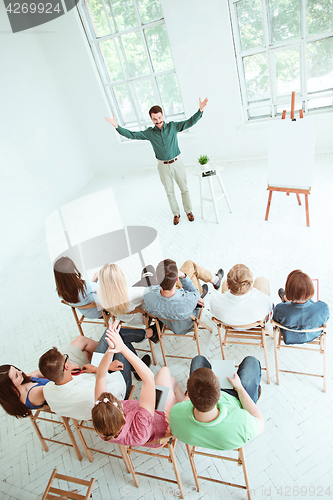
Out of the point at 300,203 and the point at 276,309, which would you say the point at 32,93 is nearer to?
the point at 300,203

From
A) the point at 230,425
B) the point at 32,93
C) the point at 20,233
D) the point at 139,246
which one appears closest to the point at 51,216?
the point at 20,233

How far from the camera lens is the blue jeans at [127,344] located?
229 centimetres

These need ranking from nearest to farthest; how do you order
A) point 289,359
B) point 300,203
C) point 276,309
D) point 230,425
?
point 230,425 → point 276,309 → point 289,359 → point 300,203

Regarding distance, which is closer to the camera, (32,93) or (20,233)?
(20,233)

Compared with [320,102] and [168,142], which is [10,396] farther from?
[320,102]

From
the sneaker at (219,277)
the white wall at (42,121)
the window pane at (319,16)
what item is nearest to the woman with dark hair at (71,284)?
the sneaker at (219,277)

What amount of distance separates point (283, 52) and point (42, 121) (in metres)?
4.54

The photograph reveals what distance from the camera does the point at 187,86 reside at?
18.5 ft

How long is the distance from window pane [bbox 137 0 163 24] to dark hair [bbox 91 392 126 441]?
6.07m

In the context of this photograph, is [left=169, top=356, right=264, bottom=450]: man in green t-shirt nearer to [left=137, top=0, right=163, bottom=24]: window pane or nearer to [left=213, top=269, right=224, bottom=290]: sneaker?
[left=213, top=269, right=224, bottom=290]: sneaker

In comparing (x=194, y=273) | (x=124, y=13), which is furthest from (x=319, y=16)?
(x=194, y=273)

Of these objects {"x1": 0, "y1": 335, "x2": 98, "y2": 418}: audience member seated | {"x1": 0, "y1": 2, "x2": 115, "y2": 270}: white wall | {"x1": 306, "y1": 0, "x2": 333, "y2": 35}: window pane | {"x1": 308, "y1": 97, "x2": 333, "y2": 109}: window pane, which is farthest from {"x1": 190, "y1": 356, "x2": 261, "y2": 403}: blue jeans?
{"x1": 306, "y1": 0, "x2": 333, "y2": 35}: window pane

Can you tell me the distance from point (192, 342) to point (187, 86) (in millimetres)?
4637

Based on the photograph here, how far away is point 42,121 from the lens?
6230 millimetres
